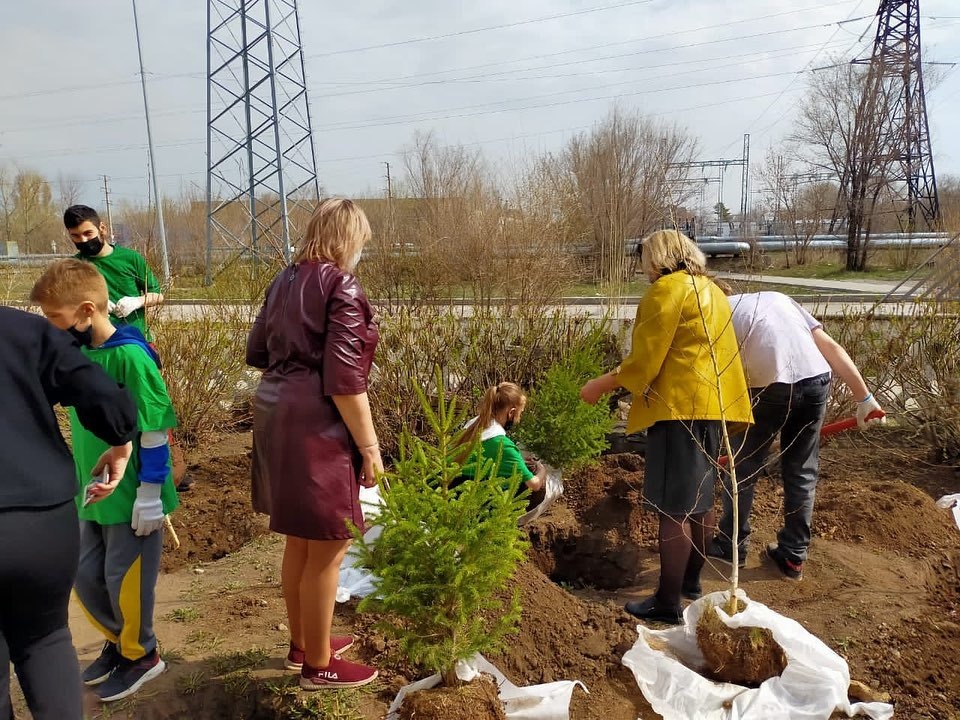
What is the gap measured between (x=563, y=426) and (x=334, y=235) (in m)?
2.36

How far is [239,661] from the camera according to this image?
2639 mm

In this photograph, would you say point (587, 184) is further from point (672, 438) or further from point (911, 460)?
point (672, 438)

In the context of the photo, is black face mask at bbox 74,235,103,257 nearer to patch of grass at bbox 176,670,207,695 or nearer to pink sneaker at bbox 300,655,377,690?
patch of grass at bbox 176,670,207,695

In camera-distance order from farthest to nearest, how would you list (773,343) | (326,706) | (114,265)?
(114,265)
(773,343)
(326,706)

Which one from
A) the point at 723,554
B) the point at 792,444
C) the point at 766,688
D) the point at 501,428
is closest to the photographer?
the point at 766,688

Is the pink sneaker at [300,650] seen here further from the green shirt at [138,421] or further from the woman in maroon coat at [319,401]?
the green shirt at [138,421]

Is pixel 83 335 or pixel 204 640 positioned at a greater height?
pixel 83 335

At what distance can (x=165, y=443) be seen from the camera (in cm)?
243

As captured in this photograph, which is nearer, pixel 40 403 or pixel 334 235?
pixel 40 403

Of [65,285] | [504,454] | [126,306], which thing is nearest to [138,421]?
[65,285]

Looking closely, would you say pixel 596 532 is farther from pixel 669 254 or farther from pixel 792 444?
pixel 669 254

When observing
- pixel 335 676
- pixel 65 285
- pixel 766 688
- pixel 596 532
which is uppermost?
pixel 65 285

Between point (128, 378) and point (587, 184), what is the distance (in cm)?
701

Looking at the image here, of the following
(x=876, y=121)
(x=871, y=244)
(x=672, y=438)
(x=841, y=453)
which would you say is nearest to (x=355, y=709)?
(x=672, y=438)
